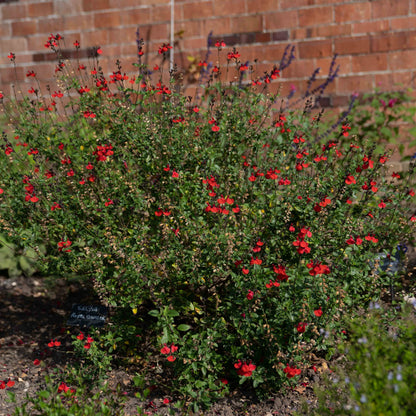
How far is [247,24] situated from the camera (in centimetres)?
452

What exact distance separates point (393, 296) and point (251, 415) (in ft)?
3.58

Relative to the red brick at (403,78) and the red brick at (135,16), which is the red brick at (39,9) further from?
the red brick at (403,78)

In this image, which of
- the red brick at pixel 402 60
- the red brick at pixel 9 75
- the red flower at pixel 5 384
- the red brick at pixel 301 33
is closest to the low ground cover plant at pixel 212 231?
the red flower at pixel 5 384

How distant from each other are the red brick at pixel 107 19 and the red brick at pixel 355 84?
2212 millimetres

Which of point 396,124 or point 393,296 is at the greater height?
point 396,124

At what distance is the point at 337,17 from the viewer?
432 centimetres

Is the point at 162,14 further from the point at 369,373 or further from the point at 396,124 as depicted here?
the point at 369,373

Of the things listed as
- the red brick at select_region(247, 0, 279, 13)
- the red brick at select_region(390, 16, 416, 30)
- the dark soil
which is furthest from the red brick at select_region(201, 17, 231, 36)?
the dark soil

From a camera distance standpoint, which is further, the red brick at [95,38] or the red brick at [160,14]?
the red brick at [95,38]

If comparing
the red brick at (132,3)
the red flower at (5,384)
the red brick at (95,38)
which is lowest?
the red flower at (5,384)

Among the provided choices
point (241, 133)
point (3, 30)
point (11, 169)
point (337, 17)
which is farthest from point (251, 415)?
point (3, 30)

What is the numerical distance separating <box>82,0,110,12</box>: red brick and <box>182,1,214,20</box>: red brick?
0.81 metres

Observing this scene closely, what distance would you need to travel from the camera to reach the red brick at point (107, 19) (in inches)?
191

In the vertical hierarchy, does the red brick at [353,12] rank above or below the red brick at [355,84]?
above
